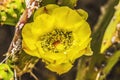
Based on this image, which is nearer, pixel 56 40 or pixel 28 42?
pixel 28 42

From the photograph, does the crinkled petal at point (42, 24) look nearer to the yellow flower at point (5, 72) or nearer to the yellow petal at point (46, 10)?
the yellow petal at point (46, 10)

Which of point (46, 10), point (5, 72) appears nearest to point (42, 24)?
point (46, 10)

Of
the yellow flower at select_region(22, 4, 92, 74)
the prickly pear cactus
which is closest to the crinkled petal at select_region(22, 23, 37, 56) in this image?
the yellow flower at select_region(22, 4, 92, 74)

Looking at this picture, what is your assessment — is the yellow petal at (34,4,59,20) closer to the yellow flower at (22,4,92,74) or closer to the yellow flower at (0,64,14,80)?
the yellow flower at (22,4,92,74)

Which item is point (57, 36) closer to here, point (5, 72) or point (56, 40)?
point (56, 40)

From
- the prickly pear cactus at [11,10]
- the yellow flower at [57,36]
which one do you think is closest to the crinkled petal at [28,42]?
the yellow flower at [57,36]

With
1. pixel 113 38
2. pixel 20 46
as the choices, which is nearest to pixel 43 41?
pixel 20 46
